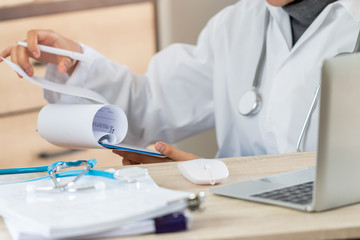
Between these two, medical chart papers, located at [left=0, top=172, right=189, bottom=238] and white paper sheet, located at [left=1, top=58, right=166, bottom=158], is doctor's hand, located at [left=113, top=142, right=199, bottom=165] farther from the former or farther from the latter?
medical chart papers, located at [left=0, top=172, right=189, bottom=238]

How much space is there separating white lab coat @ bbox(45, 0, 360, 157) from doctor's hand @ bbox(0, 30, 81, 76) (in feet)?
0.18

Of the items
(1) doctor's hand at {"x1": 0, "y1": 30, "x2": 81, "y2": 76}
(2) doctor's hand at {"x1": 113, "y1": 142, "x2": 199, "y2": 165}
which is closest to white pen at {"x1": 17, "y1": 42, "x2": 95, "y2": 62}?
(1) doctor's hand at {"x1": 0, "y1": 30, "x2": 81, "y2": 76}

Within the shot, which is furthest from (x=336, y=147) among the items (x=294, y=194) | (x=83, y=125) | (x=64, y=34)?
(x=64, y=34)

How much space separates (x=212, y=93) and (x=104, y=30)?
81 centimetres

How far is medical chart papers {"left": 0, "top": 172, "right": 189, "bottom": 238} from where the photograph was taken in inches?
23.2

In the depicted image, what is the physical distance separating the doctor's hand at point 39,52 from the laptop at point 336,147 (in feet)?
2.10

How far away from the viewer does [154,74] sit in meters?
1.61

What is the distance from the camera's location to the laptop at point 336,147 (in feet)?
2.06

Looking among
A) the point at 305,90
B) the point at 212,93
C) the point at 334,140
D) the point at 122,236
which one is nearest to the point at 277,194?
the point at 334,140

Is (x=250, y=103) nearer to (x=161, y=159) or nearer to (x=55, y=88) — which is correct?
(x=161, y=159)

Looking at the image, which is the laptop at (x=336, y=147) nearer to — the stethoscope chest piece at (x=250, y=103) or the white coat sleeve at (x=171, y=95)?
the stethoscope chest piece at (x=250, y=103)

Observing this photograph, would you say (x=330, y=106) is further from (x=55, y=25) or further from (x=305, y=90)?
(x=55, y=25)

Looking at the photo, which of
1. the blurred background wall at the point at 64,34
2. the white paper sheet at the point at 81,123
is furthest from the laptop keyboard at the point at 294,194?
the blurred background wall at the point at 64,34

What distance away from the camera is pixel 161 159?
47.6 inches
